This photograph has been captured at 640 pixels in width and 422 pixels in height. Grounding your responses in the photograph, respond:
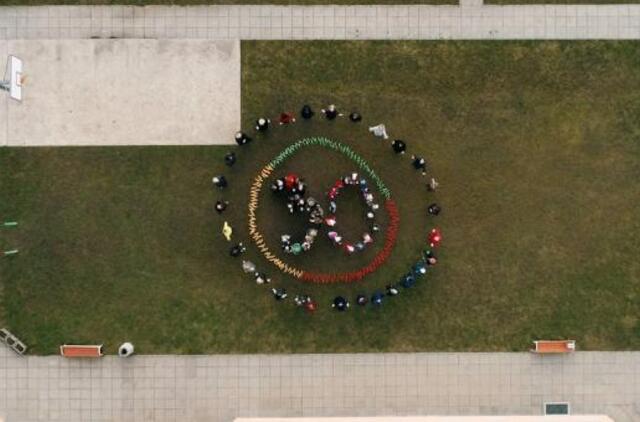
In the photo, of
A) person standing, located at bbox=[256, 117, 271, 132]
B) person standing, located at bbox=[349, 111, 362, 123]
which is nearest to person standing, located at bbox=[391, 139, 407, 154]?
person standing, located at bbox=[349, 111, 362, 123]

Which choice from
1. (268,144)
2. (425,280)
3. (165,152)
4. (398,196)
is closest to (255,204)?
(268,144)

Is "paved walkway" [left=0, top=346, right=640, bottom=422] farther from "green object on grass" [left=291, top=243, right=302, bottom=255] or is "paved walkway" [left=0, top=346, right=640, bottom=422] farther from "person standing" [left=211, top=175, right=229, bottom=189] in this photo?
"person standing" [left=211, top=175, right=229, bottom=189]

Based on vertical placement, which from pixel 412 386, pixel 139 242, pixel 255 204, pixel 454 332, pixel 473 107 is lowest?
pixel 412 386

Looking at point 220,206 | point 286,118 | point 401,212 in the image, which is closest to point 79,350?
point 220,206

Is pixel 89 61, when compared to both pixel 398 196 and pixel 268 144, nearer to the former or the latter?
pixel 268 144

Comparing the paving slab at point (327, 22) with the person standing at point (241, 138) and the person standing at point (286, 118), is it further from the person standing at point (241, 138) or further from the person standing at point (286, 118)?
the person standing at point (241, 138)

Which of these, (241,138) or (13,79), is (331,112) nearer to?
(241,138)
